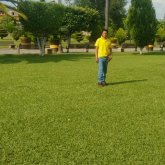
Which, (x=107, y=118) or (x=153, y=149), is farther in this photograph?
(x=107, y=118)

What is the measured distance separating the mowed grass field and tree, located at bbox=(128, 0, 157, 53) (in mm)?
18596

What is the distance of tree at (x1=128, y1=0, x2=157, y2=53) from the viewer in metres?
31.8

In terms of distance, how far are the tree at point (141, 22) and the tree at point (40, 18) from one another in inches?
244

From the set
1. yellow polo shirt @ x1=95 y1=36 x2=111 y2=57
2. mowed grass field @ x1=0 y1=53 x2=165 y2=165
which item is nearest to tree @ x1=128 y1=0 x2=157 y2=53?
mowed grass field @ x1=0 y1=53 x2=165 y2=165

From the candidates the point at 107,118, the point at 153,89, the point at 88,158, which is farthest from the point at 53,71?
the point at 88,158

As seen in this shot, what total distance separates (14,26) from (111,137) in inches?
1100

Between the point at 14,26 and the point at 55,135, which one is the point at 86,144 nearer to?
the point at 55,135

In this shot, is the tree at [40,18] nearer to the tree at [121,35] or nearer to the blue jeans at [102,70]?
the blue jeans at [102,70]

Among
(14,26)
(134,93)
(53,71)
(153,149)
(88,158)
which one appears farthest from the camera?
(14,26)

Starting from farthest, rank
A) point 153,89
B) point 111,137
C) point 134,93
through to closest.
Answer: point 153,89
point 134,93
point 111,137

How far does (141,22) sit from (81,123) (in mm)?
24949

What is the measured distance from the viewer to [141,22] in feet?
104

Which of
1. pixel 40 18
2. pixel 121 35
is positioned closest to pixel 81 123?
pixel 40 18

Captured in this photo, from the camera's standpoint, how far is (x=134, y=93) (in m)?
11.5
